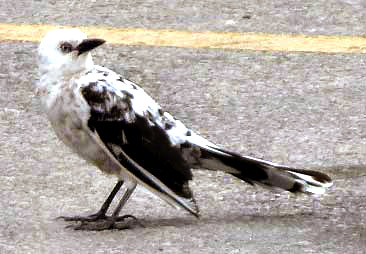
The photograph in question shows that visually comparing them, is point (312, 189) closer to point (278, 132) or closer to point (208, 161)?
point (208, 161)

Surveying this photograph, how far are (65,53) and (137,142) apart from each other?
0.58 m

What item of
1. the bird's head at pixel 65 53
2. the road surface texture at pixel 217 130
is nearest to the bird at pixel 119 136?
the bird's head at pixel 65 53

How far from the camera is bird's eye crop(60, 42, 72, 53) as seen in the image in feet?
21.2

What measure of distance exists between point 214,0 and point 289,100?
5.57 ft

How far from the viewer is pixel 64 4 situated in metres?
9.40

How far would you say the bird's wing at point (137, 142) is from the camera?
6.27 m

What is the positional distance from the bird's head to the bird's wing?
13 centimetres

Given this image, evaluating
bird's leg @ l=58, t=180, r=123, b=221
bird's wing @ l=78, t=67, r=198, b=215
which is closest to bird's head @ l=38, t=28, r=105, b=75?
bird's wing @ l=78, t=67, r=198, b=215

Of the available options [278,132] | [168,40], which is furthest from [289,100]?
[168,40]

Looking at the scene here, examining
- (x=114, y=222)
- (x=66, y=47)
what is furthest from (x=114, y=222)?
(x=66, y=47)

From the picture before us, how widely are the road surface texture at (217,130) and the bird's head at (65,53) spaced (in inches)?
26.0

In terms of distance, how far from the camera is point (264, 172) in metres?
6.53

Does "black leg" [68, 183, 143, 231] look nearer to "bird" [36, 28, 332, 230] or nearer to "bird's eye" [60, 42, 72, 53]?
"bird" [36, 28, 332, 230]

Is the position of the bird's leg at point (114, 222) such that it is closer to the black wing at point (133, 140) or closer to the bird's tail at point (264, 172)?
the black wing at point (133, 140)
